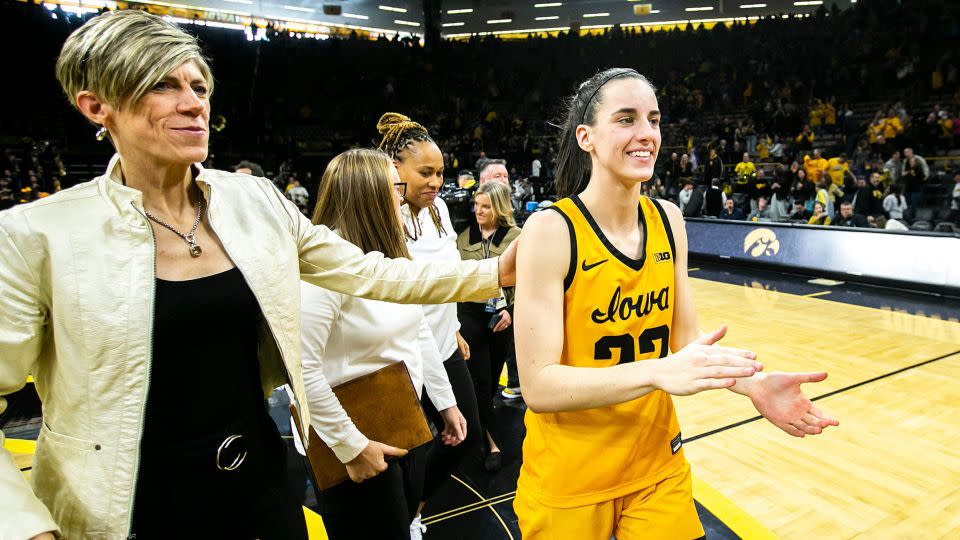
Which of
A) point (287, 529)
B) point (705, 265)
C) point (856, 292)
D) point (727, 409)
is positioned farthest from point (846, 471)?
point (705, 265)

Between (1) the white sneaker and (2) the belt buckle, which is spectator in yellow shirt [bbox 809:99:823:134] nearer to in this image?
(1) the white sneaker

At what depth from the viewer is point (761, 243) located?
1019 centimetres

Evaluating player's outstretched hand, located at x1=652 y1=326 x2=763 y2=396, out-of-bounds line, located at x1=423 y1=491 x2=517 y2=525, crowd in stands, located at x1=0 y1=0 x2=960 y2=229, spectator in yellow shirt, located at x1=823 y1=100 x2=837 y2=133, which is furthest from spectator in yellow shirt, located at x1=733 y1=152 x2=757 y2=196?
player's outstretched hand, located at x1=652 y1=326 x2=763 y2=396

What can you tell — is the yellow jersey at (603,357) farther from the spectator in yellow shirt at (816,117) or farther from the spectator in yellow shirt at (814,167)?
the spectator in yellow shirt at (816,117)

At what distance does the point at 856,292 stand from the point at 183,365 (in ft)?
29.0

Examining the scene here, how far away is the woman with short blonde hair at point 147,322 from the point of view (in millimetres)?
1228

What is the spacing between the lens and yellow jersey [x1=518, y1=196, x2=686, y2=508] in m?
1.69

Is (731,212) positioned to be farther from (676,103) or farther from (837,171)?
(676,103)

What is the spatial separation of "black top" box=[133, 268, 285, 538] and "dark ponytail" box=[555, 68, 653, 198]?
1.02 meters

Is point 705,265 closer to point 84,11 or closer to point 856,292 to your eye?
point 856,292

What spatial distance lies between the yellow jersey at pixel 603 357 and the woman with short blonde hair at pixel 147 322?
2.26 feet

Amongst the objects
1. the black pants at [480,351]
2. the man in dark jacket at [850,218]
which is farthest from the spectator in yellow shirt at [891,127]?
the black pants at [480,351]

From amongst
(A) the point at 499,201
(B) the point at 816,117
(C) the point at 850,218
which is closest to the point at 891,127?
(B) the point at 816,117

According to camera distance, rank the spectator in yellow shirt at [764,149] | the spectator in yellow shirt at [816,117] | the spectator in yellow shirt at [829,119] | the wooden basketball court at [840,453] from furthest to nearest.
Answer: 1. the spectator in yellow shirt at [764,149]
2. the spectator in yellow shirt at [816,117]
3. the spectator in yellow shirt at [829,119]
4. the wooden basketball court at [840,453]
